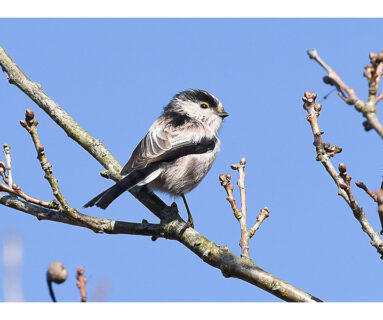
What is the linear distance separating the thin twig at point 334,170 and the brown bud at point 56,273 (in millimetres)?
1611

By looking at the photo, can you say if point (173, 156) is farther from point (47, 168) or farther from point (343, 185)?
point (343, 185)

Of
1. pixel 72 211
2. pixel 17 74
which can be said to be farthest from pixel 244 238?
pixel 17 74

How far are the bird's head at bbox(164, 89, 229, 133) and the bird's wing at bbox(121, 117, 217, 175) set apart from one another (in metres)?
0.50

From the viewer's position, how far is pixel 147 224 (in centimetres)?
386

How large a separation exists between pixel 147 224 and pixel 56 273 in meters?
1.75

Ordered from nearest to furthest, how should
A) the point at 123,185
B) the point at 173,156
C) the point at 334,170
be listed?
the point at 334,170 < the point at 123,185 < the point at 173,156

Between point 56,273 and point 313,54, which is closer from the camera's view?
point 56,273

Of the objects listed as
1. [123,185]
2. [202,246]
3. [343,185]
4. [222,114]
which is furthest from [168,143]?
[343,185]

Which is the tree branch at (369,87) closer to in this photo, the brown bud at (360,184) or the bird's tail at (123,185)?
the brown bud at (360,184)

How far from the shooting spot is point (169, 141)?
5020 mm

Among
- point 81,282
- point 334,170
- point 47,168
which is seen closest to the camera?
point 81,282

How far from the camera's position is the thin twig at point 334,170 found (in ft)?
10.1

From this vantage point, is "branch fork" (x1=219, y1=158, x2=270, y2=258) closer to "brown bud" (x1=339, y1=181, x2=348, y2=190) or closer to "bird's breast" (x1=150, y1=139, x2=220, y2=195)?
"brown bud" (x1=339, y1=181, x2=348, y2=190)

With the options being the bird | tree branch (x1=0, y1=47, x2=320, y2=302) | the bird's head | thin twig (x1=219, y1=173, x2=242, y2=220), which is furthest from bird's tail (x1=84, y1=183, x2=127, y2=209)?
the bird's head
